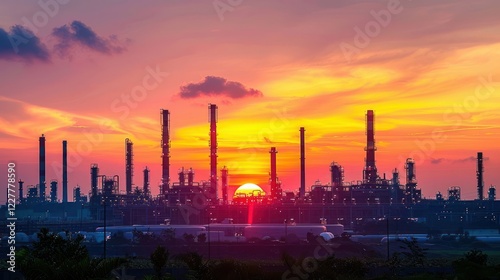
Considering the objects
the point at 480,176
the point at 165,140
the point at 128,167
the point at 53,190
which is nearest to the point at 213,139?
the point at 165,140

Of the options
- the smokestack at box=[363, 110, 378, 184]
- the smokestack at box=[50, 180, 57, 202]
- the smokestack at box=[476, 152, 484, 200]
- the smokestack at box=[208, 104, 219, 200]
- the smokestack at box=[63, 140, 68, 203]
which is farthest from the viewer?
the smokestack at box=[50, 180, 57, 202]

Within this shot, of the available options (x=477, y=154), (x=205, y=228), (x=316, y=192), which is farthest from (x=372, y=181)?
(x=205, y=228)

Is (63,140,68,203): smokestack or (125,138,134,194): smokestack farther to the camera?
(63,140,68,203): smokestack

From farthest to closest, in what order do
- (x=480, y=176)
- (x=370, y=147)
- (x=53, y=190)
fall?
(x=53, y=190) → (x=480, y=176) → (x=370, y=147)

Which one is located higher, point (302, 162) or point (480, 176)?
point (302, 162)

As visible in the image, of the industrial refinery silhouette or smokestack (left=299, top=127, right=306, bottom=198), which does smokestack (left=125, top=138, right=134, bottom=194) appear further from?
smokestack (left=299, top=127, right=306, bottom=198)

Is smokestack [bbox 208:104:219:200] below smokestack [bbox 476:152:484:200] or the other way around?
the other way around

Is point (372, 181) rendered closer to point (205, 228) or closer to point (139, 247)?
point (205, 228)

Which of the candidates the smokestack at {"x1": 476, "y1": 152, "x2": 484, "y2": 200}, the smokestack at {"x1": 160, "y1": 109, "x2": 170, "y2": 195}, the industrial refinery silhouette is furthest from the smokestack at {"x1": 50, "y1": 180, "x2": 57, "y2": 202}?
the smokestack at {"x1": 476, "y1": 152, "x2": 484, "y2": 200}

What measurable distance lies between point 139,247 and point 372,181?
58.2 metres

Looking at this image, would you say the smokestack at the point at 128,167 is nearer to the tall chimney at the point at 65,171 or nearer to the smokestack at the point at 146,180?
the smokestack at the point at 146,180

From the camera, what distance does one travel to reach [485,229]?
128750 millimetres

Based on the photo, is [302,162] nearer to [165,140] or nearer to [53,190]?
[165,140]

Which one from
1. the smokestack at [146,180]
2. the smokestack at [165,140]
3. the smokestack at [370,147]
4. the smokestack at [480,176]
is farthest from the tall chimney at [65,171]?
the smokestack at [480,176]
